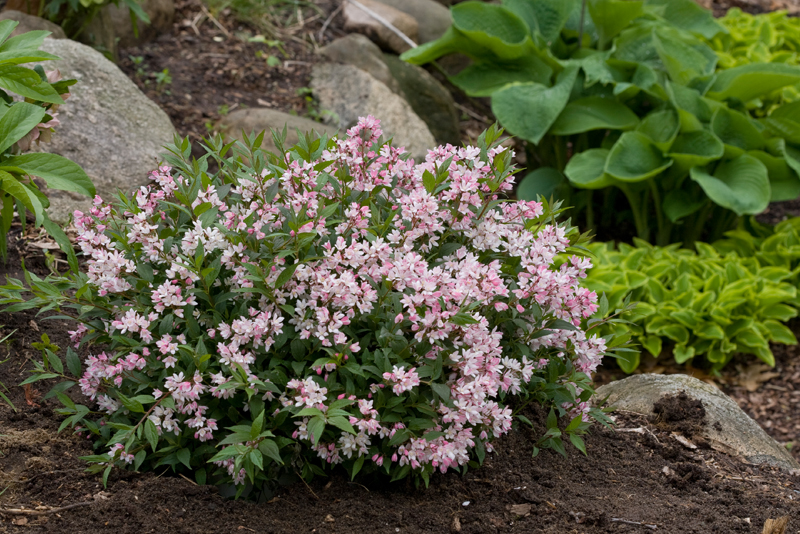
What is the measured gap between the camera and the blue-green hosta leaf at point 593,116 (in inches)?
190

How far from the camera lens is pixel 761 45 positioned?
6.25 metres

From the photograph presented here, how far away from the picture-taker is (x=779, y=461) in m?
2.56

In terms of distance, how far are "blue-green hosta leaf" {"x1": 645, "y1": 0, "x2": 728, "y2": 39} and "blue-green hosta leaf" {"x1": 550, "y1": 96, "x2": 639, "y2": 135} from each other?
131 cm

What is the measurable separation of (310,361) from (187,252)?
410mm

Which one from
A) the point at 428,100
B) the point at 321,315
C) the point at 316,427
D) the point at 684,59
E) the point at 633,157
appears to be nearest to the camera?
the point at 316,427

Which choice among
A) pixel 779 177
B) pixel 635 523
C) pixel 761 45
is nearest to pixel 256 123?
pixel 635 523

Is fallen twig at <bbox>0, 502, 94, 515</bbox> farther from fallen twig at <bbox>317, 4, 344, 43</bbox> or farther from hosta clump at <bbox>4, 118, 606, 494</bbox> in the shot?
fallen twig at <bbox>317, 4, 344, 43</bbox>

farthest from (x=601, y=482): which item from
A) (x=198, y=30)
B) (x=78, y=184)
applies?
(x=198, y=30)

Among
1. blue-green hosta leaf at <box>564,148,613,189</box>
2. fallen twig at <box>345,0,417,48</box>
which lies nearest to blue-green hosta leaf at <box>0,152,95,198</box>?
blue-green hosta leaf at <box>564,148,613,189</box>

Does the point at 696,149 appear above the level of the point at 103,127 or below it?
below

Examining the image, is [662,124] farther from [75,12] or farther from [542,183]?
[75,12]

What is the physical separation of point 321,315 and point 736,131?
3888mm

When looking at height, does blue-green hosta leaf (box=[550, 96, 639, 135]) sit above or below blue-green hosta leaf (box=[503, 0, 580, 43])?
below

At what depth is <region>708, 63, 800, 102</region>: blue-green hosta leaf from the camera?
458cm
